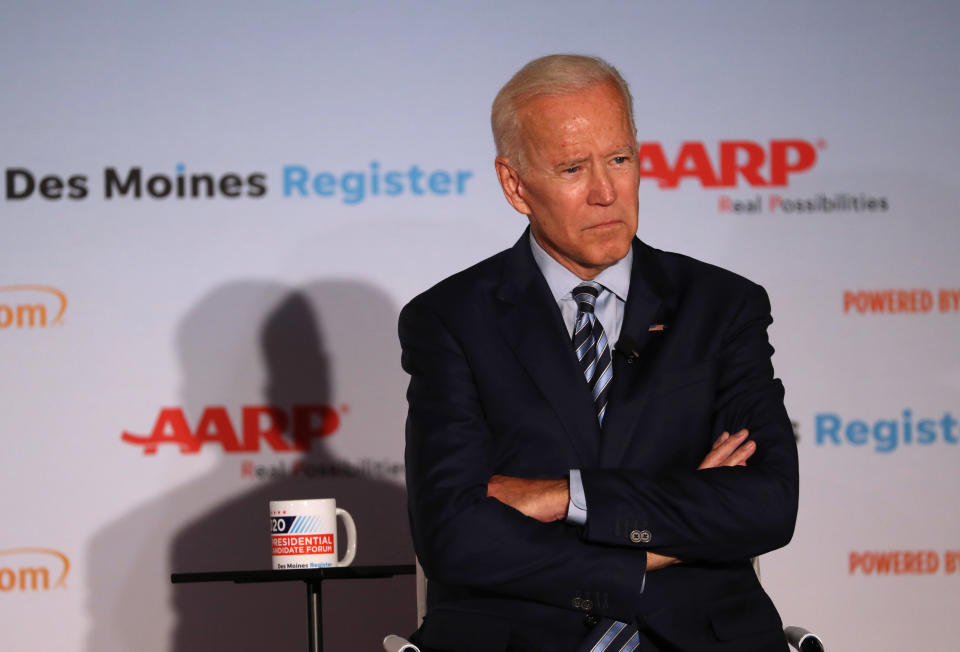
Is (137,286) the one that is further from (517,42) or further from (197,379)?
(517,42)

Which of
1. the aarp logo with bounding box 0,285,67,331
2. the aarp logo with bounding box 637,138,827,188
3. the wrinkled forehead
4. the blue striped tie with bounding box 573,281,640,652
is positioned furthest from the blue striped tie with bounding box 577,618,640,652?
the aarp logo with bounding box 0,285,67,331

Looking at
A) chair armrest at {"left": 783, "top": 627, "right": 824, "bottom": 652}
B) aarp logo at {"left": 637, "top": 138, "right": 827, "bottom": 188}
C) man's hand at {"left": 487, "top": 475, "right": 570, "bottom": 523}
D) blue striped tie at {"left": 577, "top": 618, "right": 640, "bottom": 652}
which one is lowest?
chair armrest at {"left": 783, "top": 627, "right": 824, "bottom": 652}

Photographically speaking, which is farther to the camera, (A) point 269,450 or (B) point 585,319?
(A) point 269,450

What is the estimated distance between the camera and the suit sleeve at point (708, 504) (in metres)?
2.14

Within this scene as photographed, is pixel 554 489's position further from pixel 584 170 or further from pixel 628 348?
pixel 584 170

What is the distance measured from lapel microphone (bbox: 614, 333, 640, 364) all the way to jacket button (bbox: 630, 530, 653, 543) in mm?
374

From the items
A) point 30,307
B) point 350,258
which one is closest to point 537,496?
point 350,258

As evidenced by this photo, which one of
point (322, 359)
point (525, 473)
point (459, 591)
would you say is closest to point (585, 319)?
point (525, 473)

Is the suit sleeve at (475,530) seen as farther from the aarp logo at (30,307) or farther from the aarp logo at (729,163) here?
the aarp logo at (30,307)

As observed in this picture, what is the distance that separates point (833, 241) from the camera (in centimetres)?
431

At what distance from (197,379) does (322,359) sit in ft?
1.55

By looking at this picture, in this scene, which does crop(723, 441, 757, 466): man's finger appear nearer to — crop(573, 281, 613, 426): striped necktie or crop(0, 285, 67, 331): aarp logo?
crop(573, 281, 613, 426): striped necktie

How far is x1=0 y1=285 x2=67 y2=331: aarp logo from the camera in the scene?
4254mm

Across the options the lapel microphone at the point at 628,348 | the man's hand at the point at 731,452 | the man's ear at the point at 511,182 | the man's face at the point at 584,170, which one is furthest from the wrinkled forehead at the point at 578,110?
the man's hand at the point at 731,452
